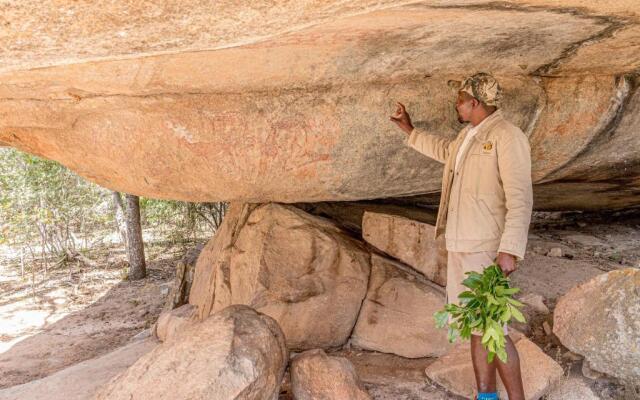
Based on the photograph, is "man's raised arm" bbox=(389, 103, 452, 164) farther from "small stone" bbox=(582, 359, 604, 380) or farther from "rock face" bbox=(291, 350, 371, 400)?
"small stone" bbox=(582, 359, 604, 380)

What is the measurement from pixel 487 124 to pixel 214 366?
1.92m

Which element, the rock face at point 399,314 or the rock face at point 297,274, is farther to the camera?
the rock face at point 297,274

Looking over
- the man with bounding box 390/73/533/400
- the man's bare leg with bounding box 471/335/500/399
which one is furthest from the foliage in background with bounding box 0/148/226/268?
the man's bare leg with bounding box 471/335/500/399

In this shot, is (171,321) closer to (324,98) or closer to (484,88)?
(324,98)

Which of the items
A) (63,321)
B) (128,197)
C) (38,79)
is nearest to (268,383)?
(38,79)

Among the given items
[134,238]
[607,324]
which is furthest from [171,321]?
[134,238]

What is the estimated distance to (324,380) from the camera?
2973 mm

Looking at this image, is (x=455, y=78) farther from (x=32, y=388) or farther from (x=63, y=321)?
(x=63, y=321)

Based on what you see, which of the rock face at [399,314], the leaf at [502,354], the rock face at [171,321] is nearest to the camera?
the leaf at [502,354]

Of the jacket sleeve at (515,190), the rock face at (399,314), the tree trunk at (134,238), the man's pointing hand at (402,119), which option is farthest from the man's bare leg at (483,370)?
the tree trunk at (134,238)

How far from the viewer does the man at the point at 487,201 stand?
102 inches

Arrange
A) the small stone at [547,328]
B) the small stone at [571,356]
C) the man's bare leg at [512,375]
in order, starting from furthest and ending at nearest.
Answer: the small stone at [547,328], the small stone at [571,356], the man's bare leg at [512,375]

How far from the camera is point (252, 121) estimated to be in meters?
3.55

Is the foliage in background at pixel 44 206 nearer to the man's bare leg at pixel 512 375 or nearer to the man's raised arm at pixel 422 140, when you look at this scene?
the man's raised arm at pixel 422 140
